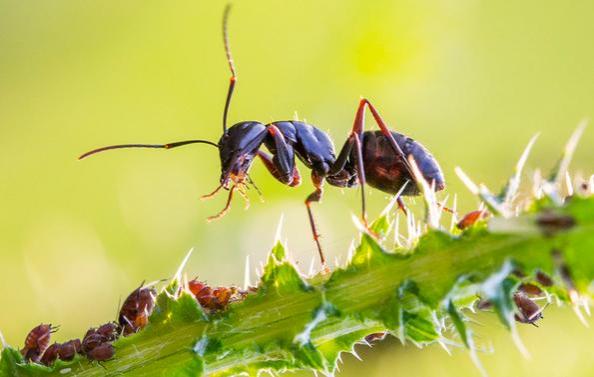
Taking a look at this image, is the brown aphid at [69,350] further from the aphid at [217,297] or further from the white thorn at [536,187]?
the white thorn at [536,187]

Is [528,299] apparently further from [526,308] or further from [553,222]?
[553,222]

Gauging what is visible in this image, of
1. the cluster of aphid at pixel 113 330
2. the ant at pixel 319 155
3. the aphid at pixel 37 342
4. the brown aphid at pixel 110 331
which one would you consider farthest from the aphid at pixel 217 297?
the ant at pixel 319 155

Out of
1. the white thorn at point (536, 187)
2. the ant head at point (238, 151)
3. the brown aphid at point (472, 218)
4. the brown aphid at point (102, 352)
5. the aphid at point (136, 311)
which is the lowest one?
the brown aphid at point (102, 352)

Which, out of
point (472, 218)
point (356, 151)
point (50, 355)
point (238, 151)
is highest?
point (238, 151)

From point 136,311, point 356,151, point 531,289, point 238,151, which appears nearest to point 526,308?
point 531,289

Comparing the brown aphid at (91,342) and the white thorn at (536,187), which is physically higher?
the white thorn at (536,187)

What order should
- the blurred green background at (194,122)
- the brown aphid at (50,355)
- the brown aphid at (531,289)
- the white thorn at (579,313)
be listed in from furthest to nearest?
the blurred green background at (194,122) < the brown aphid at (50,355) < the brown aphid at (531,289) < the white thorn at (579,313)

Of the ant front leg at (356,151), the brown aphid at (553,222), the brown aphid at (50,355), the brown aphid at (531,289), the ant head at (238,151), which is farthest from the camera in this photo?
the ant head at (238,151)
